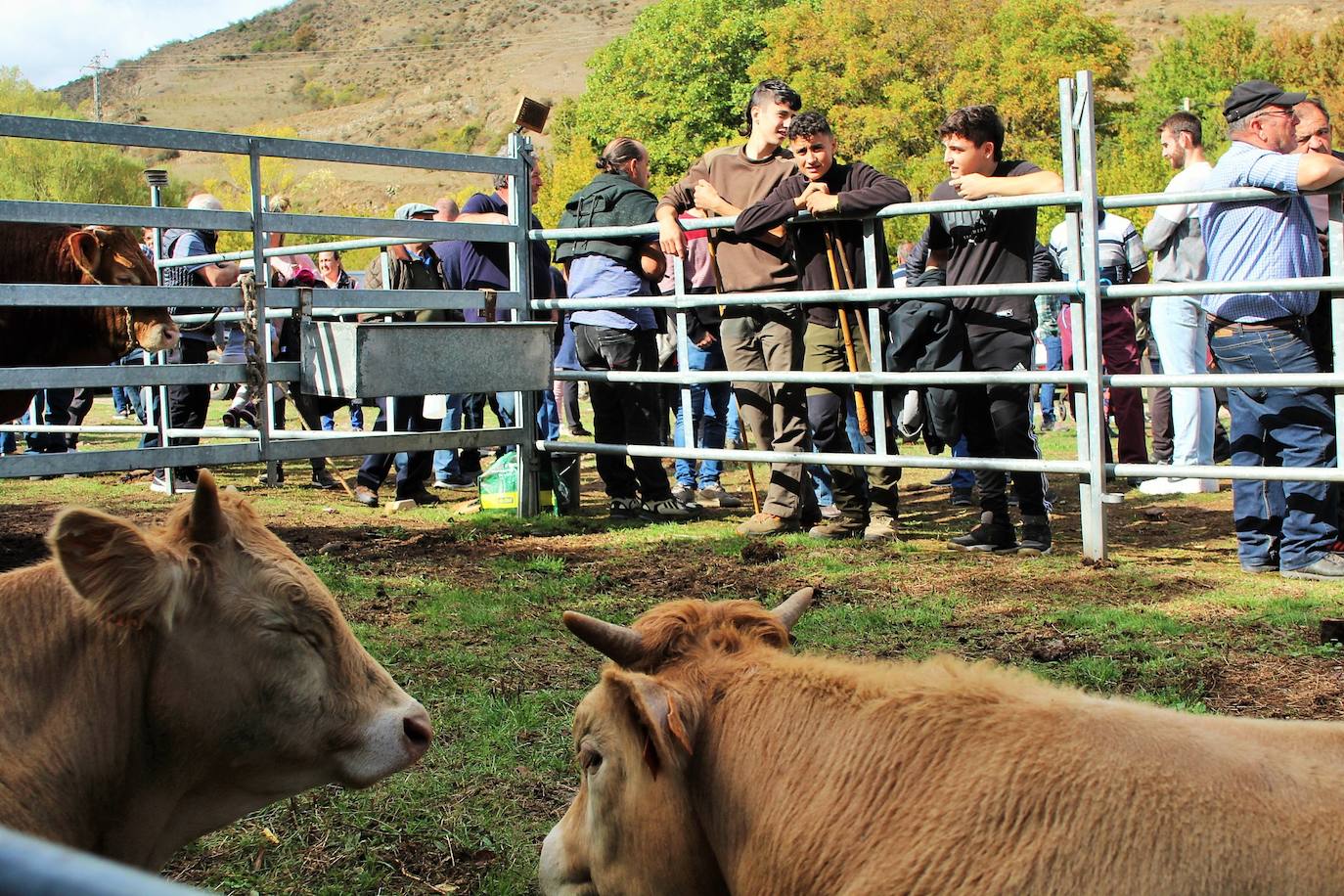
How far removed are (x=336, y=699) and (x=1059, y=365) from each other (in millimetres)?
13524

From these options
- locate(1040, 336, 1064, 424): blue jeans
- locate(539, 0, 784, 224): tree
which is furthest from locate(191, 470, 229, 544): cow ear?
locate(539, 0, 784, 224): tree

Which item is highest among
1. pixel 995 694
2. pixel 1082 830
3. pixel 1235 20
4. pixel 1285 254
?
pixel 1235 20

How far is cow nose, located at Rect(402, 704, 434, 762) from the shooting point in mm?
2756

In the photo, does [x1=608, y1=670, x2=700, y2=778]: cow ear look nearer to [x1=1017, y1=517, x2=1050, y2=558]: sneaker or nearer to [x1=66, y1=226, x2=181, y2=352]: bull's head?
[x1=1017, y1=517, x2=1050, y2=558]: sneaker

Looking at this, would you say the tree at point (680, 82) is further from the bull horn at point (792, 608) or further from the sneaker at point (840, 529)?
the bull horn at point (792, 608)

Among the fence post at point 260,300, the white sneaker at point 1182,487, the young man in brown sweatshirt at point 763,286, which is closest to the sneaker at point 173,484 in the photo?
the fence post at point 260,300

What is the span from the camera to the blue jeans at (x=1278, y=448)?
6.01 metres

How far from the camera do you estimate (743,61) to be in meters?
79.4

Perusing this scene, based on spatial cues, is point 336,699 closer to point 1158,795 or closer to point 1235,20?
point 1158,795

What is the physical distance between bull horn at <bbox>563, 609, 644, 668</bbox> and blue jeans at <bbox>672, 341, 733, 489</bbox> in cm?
667

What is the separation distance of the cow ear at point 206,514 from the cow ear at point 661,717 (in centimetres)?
90

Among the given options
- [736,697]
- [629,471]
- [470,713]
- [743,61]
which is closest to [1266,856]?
[736,697]

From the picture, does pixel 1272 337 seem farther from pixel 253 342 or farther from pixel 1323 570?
pixel 253 342

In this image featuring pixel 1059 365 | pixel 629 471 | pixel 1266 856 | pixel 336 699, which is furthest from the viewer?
pixel 1059 365
